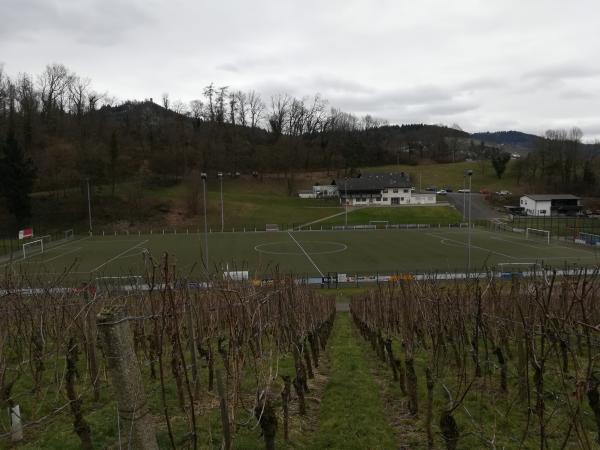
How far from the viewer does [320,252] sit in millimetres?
49438

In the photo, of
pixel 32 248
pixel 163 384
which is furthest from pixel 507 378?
pixel 32 248

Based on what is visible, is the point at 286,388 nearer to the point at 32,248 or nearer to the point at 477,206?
the point at 32,248

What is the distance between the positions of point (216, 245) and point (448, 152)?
13809 centimetres

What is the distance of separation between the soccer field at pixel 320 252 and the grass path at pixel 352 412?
66.5ft

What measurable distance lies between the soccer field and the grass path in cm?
2027

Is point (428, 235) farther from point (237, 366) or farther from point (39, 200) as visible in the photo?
point (39, 200)

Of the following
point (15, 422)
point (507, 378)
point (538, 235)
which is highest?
point (15, 422)

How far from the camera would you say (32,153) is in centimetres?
9019

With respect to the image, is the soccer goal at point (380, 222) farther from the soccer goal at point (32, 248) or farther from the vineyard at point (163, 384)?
the vineyard at point (163, 384)

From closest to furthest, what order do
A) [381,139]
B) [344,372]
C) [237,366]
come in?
[237,366] < [344,372] < [381,139]

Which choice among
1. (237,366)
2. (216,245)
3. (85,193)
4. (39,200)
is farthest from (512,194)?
(237,366)

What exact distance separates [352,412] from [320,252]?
39920 mm

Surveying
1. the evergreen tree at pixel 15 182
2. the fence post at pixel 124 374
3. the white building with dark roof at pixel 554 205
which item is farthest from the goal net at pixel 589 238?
the evergreen tree at pixel 15 182

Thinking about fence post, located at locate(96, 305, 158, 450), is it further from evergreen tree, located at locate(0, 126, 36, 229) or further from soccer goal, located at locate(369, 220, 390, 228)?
evergreen tree, located at locate(0, 126, 36, 229)
